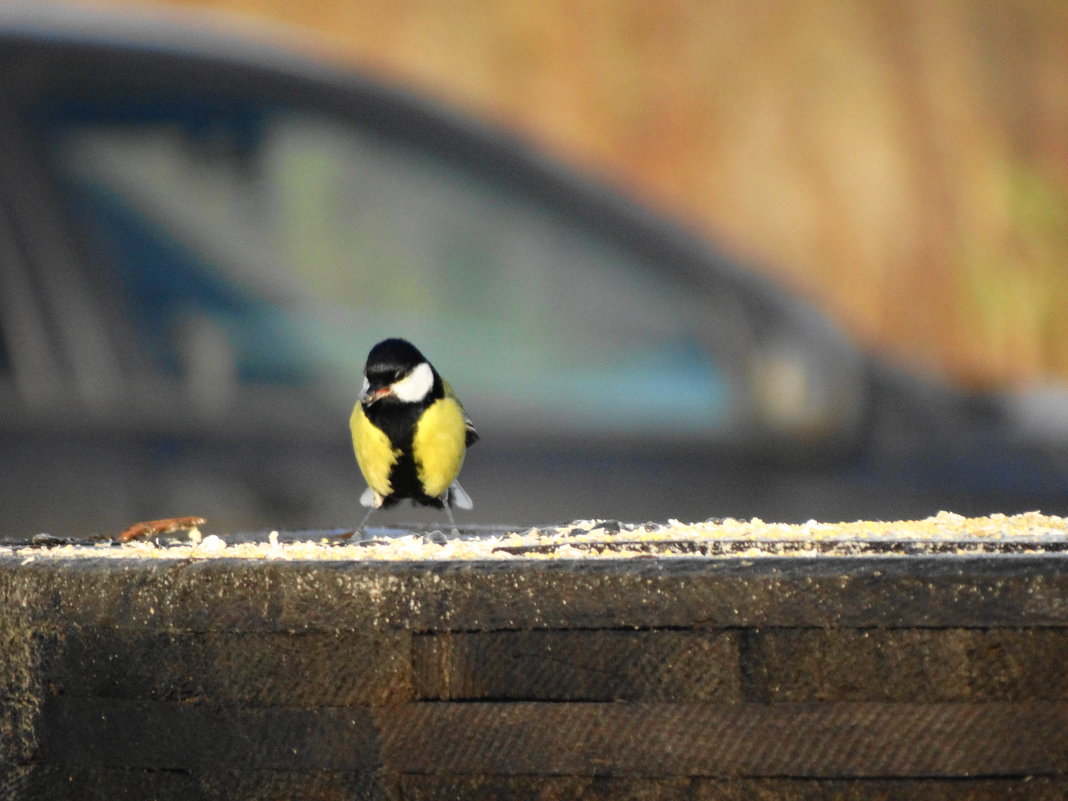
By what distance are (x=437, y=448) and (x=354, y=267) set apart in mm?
1588

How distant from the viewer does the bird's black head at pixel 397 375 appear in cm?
204

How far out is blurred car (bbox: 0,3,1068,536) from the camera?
11.1ft

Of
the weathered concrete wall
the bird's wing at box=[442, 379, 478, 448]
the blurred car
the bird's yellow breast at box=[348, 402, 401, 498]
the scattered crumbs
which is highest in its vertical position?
the blurred car

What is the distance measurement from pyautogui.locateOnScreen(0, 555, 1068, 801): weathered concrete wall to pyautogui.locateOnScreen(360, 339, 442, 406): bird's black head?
0.75m

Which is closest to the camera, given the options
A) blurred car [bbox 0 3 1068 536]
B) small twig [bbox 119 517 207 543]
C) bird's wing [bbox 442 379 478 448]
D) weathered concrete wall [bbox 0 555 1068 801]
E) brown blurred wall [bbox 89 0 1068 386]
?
weathered concrete wall [bbox 0 555 1068 801]

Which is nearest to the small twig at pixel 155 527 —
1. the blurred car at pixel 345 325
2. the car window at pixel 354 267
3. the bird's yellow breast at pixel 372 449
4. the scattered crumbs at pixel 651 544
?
the scattered crumbs at pixel 651 544

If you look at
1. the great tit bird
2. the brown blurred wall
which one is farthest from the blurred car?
the brown blurred wall

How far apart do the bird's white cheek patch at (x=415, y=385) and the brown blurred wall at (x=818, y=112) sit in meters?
7.18

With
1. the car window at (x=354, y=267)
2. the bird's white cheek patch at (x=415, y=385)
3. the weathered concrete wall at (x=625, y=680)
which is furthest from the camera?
the car window at (x=354, y=267)

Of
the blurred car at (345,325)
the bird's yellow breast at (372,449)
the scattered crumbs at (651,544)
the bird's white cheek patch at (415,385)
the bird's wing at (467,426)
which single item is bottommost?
the scattered crumbs at (651,544)

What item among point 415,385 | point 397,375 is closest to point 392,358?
point 397,375

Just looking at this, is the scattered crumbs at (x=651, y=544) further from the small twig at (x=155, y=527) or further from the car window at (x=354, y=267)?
the car window at (x=354, y=267)

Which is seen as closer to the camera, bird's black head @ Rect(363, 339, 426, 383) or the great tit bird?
bird's black head @ Rect(363, 339, 426, 383)

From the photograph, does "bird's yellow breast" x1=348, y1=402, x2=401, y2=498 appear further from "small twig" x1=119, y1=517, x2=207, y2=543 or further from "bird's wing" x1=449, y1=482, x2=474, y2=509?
"small twig" x1=119, y1=517, x2=207, y2=543
